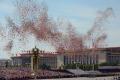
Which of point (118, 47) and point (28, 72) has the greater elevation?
point (118, 47)

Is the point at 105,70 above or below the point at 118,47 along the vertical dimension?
below

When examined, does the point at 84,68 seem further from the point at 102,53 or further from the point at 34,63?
the point at 34,63

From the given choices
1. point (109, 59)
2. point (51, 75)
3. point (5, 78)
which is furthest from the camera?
point (109, 59)

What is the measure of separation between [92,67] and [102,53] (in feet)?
44.4

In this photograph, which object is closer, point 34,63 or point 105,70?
point 34,63

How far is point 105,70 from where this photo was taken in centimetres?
9169

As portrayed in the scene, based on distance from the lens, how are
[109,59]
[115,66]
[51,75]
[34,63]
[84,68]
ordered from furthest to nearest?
[109,59] < [115,66] < [84,68] < [51,75] < [34,63]

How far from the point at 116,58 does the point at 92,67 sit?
2097cm

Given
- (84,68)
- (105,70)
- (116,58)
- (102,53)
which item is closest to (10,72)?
(84,68)

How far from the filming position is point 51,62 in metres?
115

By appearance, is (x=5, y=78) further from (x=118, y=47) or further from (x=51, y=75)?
(x=118, y=47)

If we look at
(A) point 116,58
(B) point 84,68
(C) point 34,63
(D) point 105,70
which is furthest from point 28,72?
(A) point 116,58

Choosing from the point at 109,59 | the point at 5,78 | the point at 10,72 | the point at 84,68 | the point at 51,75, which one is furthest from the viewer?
the point at 109,59

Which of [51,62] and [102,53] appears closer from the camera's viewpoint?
[102,53]
